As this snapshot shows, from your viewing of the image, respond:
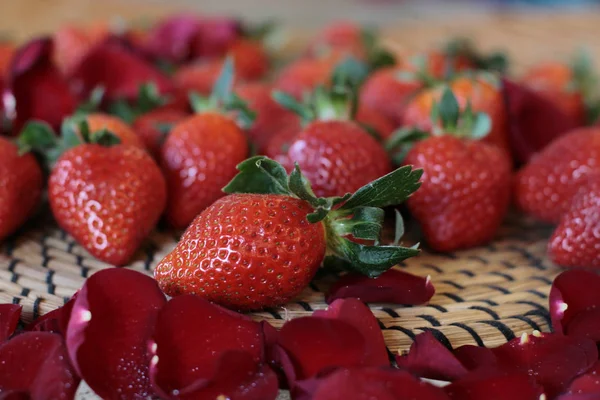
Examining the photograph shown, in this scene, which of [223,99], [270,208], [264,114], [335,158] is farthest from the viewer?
[264,114]

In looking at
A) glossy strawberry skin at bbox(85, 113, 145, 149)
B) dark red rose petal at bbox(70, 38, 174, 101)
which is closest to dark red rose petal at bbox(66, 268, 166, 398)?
glossy strawberry skin at bbox(85, 113, 145, 149)

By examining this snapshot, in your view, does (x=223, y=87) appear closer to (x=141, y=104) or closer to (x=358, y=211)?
(x=141, y=104)

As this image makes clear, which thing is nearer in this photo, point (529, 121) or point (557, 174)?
point (557, 174)

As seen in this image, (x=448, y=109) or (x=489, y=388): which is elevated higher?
(x=448, y=109)

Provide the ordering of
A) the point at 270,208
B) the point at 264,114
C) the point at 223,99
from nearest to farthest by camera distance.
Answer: the point at 270,208
the point at 223,99
the point at 264,114

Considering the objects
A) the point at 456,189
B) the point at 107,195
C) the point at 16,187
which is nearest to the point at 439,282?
the point at 456,189
